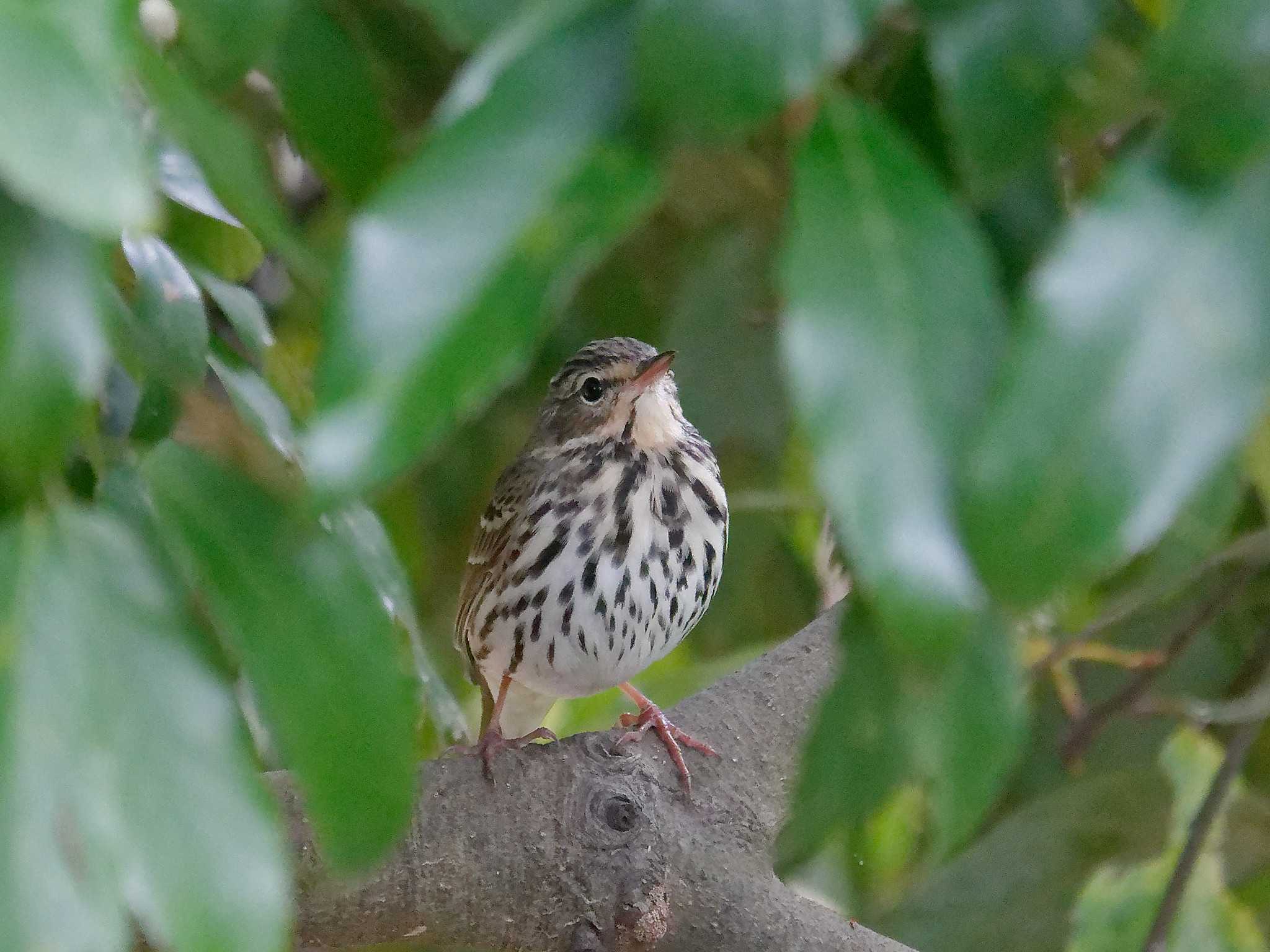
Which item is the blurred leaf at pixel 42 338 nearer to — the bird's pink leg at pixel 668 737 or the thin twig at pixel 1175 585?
the thin twig at pixel 1175 585

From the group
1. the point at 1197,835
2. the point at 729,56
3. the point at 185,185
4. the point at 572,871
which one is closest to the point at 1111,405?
the point at 729,56

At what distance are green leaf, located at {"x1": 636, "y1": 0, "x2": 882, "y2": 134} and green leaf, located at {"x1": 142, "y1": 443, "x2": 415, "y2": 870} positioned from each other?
25cm

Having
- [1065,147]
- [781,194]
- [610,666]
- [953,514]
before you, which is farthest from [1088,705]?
[953,514]

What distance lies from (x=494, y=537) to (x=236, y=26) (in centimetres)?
210

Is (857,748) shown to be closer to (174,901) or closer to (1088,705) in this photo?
(174,901)

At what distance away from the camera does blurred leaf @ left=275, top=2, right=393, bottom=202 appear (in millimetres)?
801

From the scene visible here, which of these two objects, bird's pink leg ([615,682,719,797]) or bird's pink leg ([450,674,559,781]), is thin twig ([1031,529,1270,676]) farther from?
bird's pink leg ([450,674,559,781])

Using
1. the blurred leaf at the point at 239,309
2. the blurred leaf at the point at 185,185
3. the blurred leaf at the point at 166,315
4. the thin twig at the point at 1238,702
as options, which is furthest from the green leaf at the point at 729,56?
the thin twig at the point at 1238,702

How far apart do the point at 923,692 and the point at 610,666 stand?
1.93 meters

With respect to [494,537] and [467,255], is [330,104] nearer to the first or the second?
[467,255]

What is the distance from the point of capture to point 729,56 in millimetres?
584

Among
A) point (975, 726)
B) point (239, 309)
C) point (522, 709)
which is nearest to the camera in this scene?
point (975, 726)

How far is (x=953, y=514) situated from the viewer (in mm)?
581

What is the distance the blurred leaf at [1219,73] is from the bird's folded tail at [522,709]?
8.61 ft
